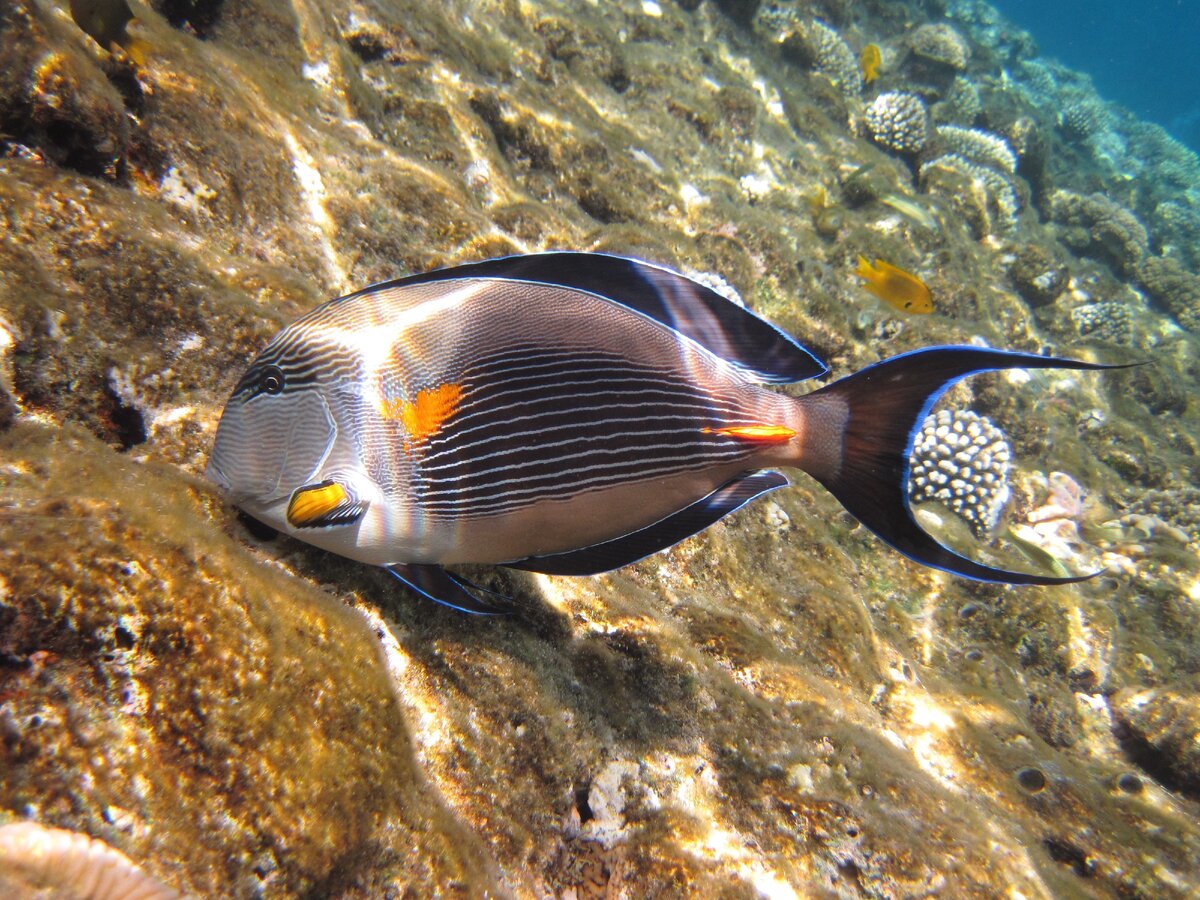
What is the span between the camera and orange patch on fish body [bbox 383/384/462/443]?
151 centimetres

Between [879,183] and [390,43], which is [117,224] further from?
[879,183]

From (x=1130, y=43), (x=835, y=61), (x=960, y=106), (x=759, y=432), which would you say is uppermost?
(x=1130, y=43)

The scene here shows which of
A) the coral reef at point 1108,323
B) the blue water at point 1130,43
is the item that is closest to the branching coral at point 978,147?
the coral reef at point 1108,323

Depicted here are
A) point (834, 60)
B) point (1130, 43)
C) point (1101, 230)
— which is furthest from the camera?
point (1130, 43)

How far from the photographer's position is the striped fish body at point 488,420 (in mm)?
1486

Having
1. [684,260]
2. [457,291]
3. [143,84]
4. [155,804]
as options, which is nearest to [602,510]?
[457,291]

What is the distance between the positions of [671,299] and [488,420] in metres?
0.59

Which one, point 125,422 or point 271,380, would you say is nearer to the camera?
point 271,380

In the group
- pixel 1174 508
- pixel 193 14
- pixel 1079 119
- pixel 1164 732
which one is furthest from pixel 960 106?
pixel 193 14

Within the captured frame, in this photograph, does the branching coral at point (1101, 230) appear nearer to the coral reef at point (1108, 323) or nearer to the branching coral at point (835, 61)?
the coral reef at point (1108, 323)

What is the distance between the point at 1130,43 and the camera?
54.1 meters

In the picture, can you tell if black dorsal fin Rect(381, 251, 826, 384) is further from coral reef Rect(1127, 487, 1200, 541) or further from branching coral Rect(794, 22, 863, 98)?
branching coral Rect(794, 22, 863, 98)

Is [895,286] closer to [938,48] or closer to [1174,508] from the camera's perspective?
[1174,508]

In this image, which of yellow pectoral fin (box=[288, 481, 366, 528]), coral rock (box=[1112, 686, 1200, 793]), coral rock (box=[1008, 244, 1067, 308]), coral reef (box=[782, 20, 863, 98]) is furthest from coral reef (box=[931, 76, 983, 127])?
yellow pectoral fin (box=[288, 481, 366, 528])
